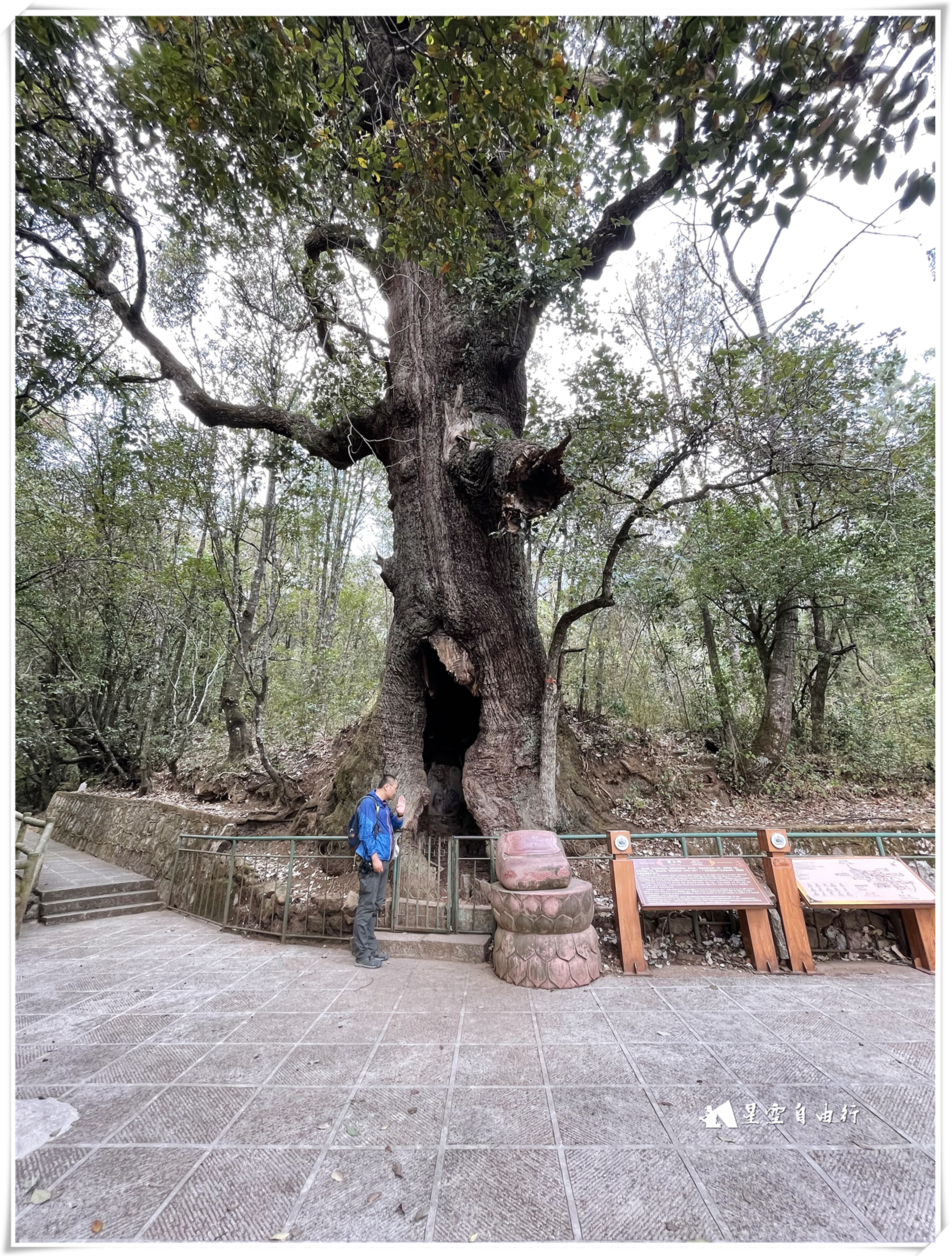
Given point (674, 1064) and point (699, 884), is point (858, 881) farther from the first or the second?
point (674, 1064)

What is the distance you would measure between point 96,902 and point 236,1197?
20.6ft

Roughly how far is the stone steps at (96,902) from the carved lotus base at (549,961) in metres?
5.29

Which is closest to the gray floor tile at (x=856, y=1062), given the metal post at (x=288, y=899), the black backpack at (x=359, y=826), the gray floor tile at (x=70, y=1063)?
the black backpack at (x=359, y=826)

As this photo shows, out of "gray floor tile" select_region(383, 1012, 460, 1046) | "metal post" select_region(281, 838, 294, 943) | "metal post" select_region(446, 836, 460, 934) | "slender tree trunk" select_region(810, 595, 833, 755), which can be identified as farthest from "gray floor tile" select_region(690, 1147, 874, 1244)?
"slender tree trunk" select_region(810, 595, 833, 755)

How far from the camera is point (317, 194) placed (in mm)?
4516

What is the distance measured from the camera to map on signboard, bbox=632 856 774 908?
3.83 m

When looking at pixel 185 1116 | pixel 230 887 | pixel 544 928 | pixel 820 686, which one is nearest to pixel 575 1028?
pixel 544 928

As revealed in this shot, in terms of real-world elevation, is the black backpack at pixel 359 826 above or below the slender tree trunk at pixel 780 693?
below

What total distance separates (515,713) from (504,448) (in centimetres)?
267

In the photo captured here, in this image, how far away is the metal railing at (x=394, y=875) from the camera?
14.6 feet

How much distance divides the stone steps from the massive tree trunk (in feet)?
9.75

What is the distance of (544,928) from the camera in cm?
363

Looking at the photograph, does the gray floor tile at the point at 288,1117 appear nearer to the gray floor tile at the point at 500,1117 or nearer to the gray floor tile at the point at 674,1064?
the gray floor tile at the point at 500,1117
